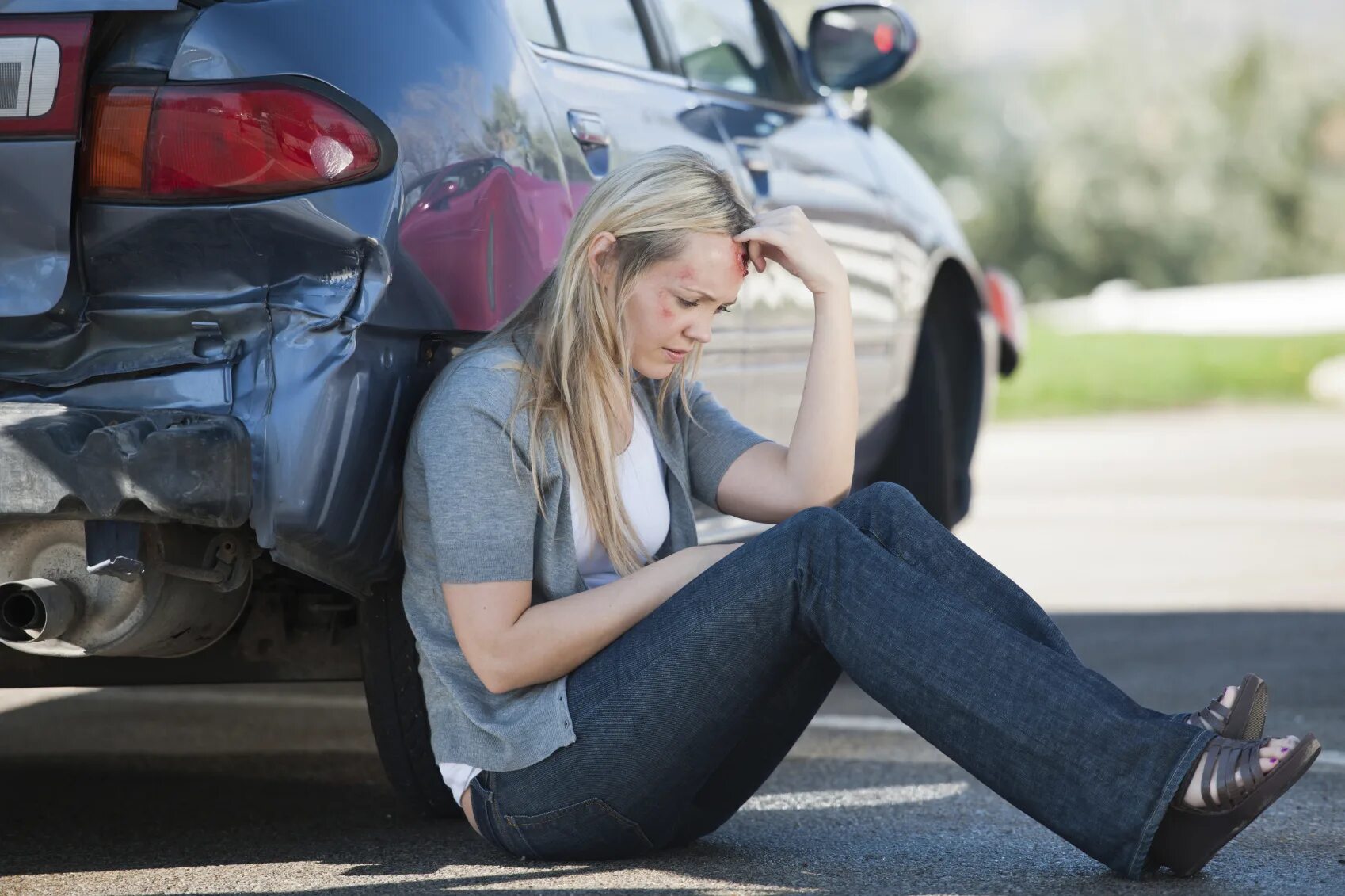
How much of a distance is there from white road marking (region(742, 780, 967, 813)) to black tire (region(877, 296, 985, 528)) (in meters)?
1.34

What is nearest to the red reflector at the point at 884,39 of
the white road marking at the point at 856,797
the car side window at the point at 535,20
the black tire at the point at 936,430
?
the black tire at the point at 936,430

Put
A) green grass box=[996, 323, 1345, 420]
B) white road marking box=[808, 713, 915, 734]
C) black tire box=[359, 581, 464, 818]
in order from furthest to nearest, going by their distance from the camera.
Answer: green grass box=[996, 323, 1345, 420], white road marking box=[808, 713, 915, 734], black tire box=[359, 581, 464, 818]

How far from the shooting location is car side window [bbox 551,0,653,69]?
3.32 m

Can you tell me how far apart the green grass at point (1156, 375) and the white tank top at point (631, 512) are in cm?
1321

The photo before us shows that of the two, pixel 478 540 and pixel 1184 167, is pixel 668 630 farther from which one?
pixel 1184 167

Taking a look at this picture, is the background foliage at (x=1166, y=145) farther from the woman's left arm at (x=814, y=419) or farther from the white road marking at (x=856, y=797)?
the woman's left arm at (x=814, y=419)

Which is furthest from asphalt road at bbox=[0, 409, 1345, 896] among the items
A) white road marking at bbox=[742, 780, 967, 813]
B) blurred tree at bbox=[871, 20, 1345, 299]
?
blurred tree at bbox=[871, 20, 1345, 299]

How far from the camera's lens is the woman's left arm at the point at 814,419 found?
297 cm

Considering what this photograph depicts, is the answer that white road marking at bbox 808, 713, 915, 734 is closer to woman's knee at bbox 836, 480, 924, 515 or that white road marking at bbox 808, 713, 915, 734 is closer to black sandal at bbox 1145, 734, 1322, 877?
woman's knee at bbox 836, 480, 924, 515

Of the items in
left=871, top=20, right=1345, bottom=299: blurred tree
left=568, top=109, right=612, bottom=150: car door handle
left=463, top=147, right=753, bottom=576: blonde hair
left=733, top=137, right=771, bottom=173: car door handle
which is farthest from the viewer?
left=871, top=20, right=1345, bottom=299: blurred tree

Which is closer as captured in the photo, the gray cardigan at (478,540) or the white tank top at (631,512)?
the gray cardigan at (478,540)

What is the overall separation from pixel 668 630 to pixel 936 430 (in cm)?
231

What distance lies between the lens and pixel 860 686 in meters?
2.59

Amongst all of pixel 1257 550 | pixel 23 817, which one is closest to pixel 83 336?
pixel 23 817
